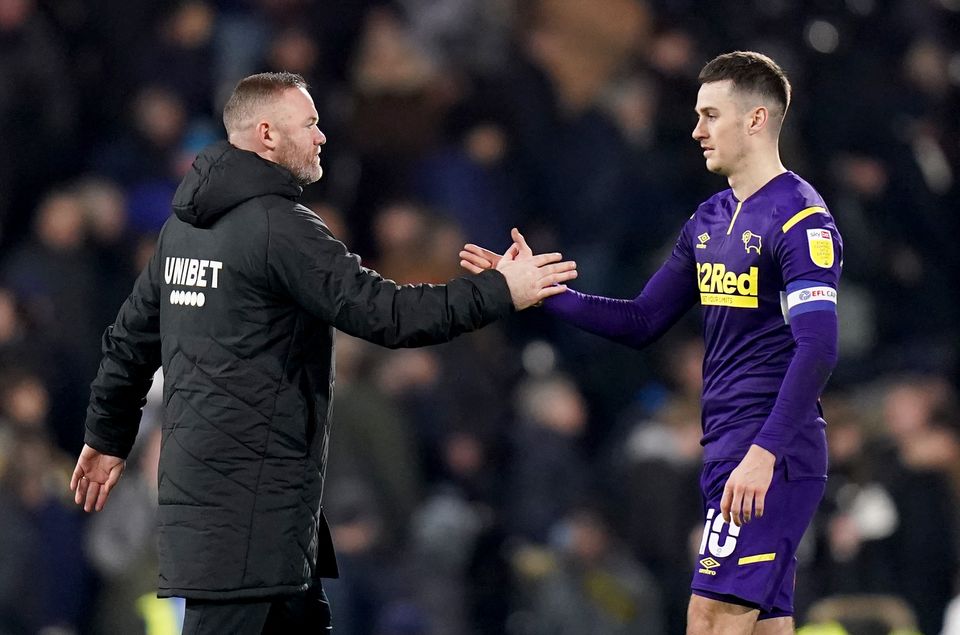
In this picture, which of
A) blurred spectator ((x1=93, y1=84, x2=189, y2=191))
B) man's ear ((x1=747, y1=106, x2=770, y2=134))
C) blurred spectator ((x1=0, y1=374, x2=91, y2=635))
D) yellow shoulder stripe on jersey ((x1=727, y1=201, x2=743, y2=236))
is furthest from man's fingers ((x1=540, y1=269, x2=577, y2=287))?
blurred spectator ((x1=93, y1=84, x2=189, y2=191))

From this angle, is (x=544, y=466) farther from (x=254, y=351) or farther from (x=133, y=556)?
(x=254, y=351)

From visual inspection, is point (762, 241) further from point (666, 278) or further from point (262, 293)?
point (262, 293)

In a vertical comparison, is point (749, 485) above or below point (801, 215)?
below

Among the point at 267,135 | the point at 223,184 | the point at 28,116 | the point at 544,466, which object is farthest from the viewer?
the point at 28,116

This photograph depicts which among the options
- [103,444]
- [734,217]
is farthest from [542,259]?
[103,444]

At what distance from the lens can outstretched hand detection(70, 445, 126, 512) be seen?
512 cm

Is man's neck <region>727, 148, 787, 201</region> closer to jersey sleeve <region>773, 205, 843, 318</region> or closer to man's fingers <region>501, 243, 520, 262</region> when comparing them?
jersey sleeve <region>773, 205, 843, 318</region>

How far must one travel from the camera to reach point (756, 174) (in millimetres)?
4707

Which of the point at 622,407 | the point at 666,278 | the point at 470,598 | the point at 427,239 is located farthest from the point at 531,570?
the point at 666,278

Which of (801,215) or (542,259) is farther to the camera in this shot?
(542,259)

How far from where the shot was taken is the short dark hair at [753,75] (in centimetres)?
469

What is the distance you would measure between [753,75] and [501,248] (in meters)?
5.05

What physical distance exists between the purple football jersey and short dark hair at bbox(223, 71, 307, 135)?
138 cm

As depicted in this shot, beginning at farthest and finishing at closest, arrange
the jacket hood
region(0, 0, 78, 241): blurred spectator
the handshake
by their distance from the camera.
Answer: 1. region(0, 0, 78, 241): blurred spectator
2. the handshake
3. the jacket hood
